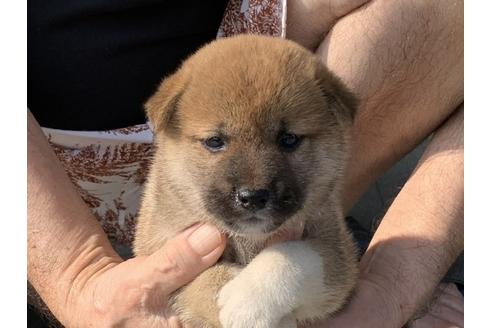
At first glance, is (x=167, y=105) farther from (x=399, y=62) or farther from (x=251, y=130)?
(x=399, y=62)

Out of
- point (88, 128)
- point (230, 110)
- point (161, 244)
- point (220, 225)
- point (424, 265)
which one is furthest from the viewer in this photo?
point (88, 128)

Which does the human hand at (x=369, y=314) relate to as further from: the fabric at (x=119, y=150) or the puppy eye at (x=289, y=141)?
the fabric at (x=119, y=150)

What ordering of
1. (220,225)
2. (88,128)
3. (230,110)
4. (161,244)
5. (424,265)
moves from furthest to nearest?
1. (88,128)
2. (424,265)
3. (161,244)
4. (220,225)
5. (230,110)

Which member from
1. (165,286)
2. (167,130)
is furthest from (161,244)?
(167,130)

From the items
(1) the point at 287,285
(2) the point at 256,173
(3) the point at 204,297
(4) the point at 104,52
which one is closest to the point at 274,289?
(1) the point at 287,285

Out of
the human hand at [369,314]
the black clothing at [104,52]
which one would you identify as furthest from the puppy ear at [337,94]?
the black clothing at [104,52]

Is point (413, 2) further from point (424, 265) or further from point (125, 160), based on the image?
point (125, 160)
